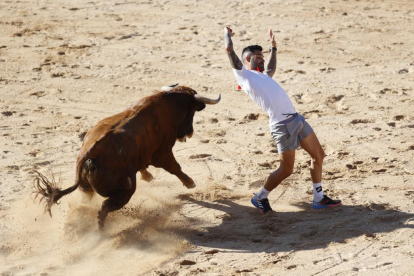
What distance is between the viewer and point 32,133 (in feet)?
34.3

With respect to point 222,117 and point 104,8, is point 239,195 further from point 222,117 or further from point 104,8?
point 104,8

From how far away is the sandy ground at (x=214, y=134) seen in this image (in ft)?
23.6

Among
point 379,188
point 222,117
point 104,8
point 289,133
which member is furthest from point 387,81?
point 104,8

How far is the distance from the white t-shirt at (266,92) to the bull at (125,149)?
3.41 feet

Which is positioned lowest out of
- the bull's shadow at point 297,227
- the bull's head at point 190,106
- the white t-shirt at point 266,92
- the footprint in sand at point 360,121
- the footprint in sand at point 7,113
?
the bull's shadow at point 297,227

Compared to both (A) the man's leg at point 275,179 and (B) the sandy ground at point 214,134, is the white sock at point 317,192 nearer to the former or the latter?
(B) the sandy ground at point 214,134

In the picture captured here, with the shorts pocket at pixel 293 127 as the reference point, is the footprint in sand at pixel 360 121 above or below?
below

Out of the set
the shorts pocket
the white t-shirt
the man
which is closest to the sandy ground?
the man

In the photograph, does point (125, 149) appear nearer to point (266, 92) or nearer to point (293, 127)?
point (266, 92)

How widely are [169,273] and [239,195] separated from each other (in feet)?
6.52

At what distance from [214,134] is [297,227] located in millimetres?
3010

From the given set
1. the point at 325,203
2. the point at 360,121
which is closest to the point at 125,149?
the point at 325,203

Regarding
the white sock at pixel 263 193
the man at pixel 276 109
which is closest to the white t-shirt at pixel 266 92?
the man at pixel 276 109

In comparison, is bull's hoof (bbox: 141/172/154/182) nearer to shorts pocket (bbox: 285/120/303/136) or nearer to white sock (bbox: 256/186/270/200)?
white sock (bbox: 256/186/270/200)
